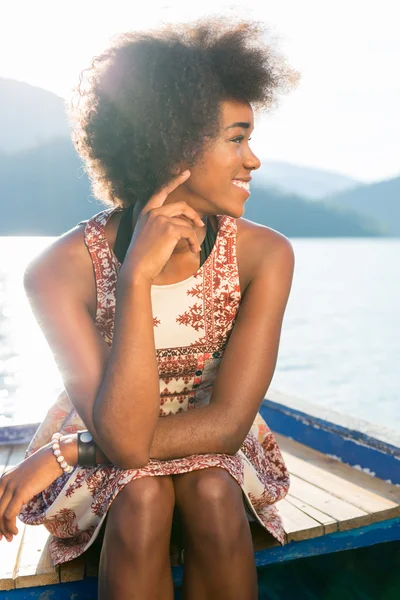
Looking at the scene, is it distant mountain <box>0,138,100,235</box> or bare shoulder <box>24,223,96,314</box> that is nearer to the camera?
bare shoulder <box>24,223,96,314</box>

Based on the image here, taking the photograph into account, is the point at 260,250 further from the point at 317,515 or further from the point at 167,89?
the point at 317,515

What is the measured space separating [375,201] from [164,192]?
3650 inches

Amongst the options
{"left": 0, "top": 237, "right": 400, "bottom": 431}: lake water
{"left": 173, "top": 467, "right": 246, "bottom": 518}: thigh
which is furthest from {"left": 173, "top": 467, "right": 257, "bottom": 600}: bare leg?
{"left": 0, "top": 237, "right": 400, "bottom": 431}: lake water

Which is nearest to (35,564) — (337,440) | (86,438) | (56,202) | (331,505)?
(86,438)

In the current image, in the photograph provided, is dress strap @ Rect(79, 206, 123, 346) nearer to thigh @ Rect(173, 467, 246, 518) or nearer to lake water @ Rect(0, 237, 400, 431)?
thigh @ Rect(173, 467, 246, 518)

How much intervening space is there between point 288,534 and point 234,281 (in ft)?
2.48

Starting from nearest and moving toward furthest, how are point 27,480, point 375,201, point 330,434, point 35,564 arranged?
point 27,480 < point 35,564 < point 330,434 < point 375,201

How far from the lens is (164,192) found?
2.02 m

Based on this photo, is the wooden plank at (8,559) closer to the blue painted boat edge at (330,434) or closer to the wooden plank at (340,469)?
the blue painted boat edge at (330,434)

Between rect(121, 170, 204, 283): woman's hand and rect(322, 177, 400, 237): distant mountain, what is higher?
rect(322, 177, 400, 237): distant mountain

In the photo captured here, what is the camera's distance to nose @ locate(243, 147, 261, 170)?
6.52ft

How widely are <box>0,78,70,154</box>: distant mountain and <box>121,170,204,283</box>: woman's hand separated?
239ft

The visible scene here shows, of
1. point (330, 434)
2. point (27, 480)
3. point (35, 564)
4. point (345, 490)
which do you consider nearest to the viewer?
point (27, 480)

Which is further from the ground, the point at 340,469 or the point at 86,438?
the point at 86,438
